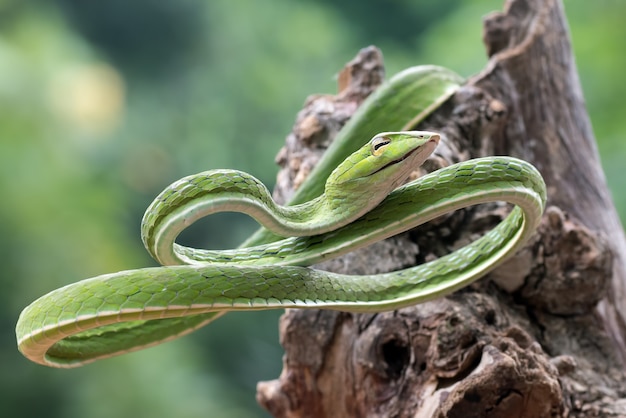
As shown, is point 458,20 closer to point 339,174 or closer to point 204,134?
point 204,134

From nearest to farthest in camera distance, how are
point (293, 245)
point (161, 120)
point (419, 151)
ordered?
1. point (419, 151)
2. point (293, 245)
3. point (161, 120)

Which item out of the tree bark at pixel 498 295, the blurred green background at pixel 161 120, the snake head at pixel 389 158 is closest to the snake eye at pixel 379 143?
the snake head at pixel 389 158

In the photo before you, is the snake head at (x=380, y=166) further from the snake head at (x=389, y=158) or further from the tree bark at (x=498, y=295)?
the tree bark at (x=498, y=295)

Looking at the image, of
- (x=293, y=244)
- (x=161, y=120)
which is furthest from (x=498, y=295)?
(x=161, y=120)

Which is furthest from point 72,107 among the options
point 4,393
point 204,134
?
point 4,393

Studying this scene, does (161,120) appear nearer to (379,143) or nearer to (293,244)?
(293,244)

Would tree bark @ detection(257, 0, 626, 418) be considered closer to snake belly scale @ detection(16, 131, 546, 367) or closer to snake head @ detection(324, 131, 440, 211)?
snake belly scale @ detection(16, 131, 546, 367)

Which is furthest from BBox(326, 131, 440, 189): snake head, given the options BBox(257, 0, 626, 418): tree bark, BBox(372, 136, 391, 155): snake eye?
BBox(257, 0, 626, 418): tree bark
